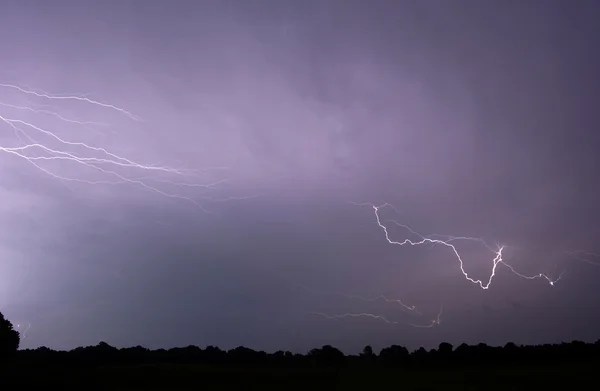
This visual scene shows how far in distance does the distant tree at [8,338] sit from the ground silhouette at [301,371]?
0.84 feet

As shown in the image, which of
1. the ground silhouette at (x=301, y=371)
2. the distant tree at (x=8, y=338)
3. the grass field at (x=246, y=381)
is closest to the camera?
the grass field at (x=246, y=381)

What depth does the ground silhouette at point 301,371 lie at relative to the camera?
2558cm

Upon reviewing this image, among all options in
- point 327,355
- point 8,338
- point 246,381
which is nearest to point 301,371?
point 246,381

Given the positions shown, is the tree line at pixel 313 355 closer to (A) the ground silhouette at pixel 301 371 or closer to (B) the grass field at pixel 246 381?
(A) the ground silhouette at pixel 301 371

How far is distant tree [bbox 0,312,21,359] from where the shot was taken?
44406 mm

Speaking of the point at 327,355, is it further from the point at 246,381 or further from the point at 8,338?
the point at 8,338

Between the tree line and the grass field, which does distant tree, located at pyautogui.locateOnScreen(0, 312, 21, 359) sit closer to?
the tree line

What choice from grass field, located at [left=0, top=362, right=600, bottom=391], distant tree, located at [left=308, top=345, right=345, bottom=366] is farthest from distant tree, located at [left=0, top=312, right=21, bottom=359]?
distant tree, located at [left=308, top=345, right=345, bottom=366]

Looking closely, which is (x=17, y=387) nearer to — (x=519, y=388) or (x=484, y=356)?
(x=519, y=388)

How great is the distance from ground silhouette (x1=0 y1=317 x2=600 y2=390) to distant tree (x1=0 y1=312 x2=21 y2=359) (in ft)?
0.84

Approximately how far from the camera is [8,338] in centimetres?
4541

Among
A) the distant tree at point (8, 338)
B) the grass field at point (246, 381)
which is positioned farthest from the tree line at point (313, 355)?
the grass field at point (246, 381)

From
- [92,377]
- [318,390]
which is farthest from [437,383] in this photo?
[92,377]

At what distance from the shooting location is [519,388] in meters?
23.5
